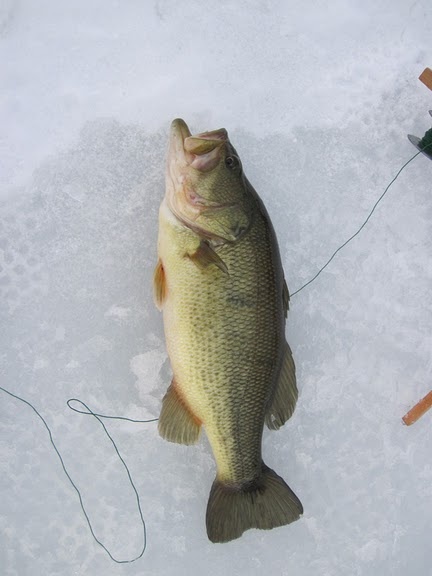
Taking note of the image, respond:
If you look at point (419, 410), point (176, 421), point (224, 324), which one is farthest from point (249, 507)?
point (419, 410)

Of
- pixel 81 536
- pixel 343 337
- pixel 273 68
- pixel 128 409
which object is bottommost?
pixel 81 536

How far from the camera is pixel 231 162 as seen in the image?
2.06 meters

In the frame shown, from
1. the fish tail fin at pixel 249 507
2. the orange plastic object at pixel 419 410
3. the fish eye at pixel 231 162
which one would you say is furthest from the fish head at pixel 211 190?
the orange plastic object at pixel 419 410

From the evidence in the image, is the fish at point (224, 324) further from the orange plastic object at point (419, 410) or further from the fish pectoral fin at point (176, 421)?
the orange plastic object at point (419, 410)

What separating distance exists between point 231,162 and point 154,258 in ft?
1.71

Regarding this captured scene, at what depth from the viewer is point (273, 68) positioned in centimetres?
251

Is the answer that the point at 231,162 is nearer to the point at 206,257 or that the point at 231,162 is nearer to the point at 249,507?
the point at 206,257

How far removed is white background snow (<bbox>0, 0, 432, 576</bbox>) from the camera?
234cm

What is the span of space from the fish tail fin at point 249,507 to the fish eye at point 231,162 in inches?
42.5

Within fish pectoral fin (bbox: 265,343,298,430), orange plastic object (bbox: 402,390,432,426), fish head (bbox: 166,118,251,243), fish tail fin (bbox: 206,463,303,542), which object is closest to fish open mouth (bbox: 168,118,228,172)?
A: fish head (bbox: 166,118,251,243)

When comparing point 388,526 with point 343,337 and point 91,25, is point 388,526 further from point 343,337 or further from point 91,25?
point 91,25

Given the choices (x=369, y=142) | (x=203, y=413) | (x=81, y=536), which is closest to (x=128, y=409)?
(x=203, y=413)

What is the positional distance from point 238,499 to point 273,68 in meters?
1.65

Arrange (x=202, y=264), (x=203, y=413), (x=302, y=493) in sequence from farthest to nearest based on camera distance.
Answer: (x=302, y=493), (x=203, y=413), (x=202, y=264)
